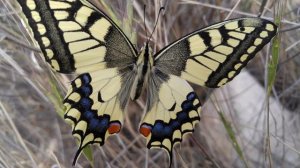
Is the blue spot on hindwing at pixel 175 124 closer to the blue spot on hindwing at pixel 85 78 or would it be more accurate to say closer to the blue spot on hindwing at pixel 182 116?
the blue spot on hindwing at pixel 182 116

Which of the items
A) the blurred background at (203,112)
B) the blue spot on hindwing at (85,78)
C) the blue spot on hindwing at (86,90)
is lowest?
the blurred background at (203,112)

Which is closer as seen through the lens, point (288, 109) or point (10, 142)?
point (10, 142)

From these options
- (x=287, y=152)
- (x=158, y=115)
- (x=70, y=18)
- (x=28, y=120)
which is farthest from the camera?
(x=28, y=120)

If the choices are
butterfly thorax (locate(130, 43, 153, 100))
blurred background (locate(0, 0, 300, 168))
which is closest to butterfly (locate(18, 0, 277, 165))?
butterfly thorax (locate(130, 43, 153, 100))

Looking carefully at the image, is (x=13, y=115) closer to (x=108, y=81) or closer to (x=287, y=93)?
(x=108, y=81)

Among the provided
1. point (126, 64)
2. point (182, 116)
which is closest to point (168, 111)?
point (182, 116)

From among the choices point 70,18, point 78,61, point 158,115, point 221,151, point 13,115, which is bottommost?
point 221,151

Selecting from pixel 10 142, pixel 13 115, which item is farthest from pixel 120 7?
pixel 13 115

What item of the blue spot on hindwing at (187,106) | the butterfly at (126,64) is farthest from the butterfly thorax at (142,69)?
the blue spot on hindwing at (187,106)
